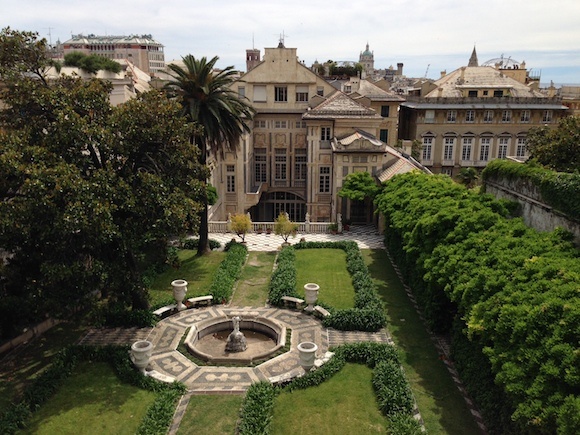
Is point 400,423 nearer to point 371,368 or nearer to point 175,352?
point 371,368

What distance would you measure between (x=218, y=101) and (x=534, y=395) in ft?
78.4

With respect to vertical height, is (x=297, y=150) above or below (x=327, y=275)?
above

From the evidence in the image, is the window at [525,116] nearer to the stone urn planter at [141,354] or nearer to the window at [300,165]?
the window at [300,165]

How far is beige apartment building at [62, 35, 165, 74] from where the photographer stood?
16612cm

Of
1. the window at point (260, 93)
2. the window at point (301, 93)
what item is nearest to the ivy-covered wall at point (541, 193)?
the window at point (301, 93)

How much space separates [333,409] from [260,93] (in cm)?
3812

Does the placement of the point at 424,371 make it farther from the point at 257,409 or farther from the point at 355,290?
the point at 355,290

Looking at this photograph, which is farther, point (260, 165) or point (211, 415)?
point (260, 165)

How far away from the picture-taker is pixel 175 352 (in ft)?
65.2

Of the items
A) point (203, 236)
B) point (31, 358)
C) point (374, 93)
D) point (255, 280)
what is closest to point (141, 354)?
point (31, 358)

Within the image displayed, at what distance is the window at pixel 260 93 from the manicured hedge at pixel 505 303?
91.9 feet

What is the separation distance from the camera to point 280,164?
50188mm

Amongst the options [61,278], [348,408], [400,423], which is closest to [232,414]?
[348,408]

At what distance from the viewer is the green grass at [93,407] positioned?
1498 cm
